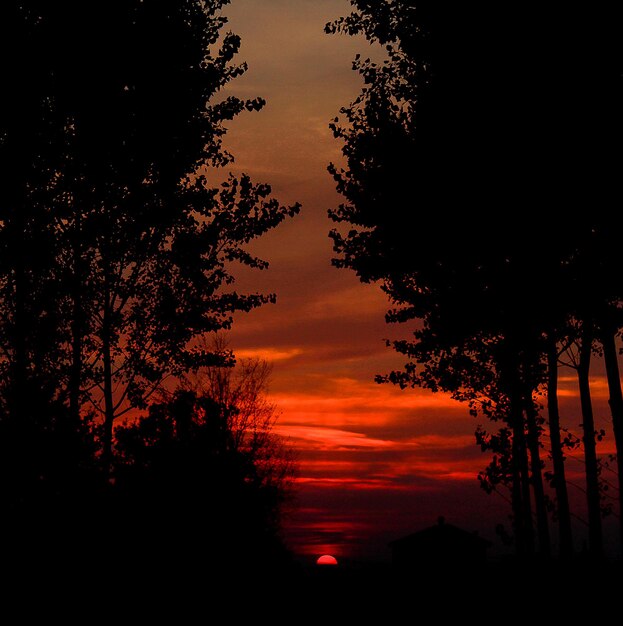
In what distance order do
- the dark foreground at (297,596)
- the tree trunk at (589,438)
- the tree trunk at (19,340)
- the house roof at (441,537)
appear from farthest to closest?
1. the house roof at (441,537)
2. the tree trunk at (589,438)
3. the tree trunk at (19,340)
4. the dark foreground at (297,596)

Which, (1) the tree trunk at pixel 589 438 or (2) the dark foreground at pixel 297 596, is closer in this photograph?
(2) the dark foreground at pixel 297 596

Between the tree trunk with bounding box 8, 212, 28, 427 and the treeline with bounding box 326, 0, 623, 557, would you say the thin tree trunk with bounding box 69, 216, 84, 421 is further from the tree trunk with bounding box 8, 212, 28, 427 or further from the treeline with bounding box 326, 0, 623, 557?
the treeline with bounding box 326, 0, 623, 557

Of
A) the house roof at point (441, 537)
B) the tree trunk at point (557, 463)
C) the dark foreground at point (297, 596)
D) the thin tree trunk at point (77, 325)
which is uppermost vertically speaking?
the thin tree trunk at point (77, 325)

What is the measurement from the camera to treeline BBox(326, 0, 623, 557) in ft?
68.5

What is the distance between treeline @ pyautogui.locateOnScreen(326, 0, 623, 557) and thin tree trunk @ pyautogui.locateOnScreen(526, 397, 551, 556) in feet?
0.35

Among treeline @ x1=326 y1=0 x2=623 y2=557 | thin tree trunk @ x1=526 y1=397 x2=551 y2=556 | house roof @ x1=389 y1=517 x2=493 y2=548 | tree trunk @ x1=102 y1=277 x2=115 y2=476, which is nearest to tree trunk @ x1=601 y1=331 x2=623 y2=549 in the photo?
treeline @ x1=326 y1=0 x2=623 y2=557

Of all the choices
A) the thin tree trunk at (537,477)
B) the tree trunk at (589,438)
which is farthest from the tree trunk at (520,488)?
the tree trunk at (589,438)

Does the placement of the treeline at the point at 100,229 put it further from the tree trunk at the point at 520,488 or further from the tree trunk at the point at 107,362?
the tree trunk at the point at 520,488

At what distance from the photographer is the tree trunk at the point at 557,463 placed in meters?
30.0

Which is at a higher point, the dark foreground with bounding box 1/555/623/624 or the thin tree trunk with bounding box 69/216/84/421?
the thin tree trunk with bounding box 69/216/84/421

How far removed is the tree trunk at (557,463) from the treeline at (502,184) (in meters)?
0.06

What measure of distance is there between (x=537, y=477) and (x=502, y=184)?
53.2ft

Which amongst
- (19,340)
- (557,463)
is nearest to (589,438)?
(557,463)

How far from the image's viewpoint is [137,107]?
25.0 m
